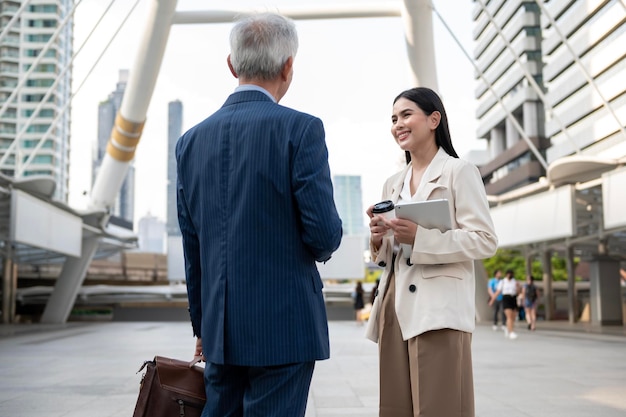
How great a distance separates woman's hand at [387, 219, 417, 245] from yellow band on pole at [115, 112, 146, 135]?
17622 mm

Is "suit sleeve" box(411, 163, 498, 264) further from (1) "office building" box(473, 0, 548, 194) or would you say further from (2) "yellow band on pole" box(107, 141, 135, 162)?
(1) "office building" box(473, 0, 548, 194)

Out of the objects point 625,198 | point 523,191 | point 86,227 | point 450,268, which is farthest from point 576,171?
point 450,268

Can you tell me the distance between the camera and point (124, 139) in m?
20.6

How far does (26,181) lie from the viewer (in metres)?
19.5

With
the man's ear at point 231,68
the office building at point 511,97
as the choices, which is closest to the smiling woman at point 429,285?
the man's ear at point 231,68

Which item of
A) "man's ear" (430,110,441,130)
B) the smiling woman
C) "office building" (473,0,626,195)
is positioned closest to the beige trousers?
the smiling woman

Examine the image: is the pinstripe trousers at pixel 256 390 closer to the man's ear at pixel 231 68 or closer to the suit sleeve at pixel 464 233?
the suit sleeve at pixel 464 233

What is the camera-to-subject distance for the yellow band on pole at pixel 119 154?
21234 millimetres

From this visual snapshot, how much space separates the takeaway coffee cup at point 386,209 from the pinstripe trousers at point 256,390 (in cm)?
68

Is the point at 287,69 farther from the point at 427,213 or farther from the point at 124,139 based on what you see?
the point at 124,139

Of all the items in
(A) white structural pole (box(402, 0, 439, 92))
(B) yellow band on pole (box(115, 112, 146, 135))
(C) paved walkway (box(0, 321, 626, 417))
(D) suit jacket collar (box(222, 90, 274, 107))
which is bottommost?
(C) paved walkway (box(0, 321, 626, 417))

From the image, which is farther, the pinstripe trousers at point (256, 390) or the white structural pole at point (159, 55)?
the white structural pole at point (159, 55)

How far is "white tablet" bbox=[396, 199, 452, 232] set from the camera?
296cm

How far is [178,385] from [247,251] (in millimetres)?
612
